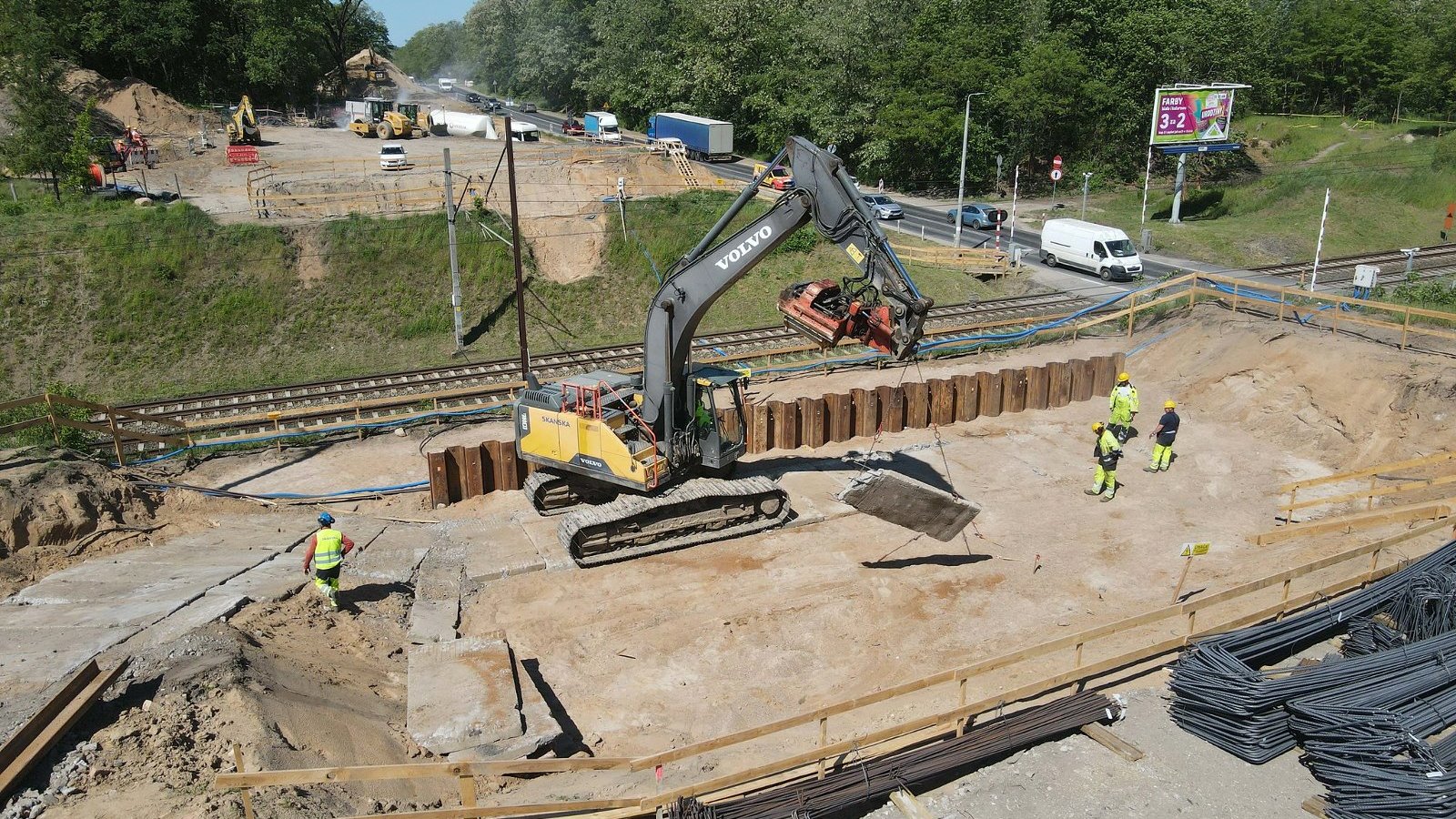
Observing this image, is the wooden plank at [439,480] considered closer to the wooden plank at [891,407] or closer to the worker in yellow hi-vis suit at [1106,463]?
the wooden plank at [891,407]

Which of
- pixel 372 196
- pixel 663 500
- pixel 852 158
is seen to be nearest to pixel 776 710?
pixel 663 500

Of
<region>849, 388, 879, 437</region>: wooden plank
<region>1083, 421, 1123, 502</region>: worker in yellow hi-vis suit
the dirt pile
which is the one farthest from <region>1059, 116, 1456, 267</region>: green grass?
the dirt pile

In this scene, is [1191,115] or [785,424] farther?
[1191,115]

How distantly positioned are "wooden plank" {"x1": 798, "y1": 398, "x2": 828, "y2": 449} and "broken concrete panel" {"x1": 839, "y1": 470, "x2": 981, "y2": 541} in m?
5.83

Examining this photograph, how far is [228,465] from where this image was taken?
63.5 ft

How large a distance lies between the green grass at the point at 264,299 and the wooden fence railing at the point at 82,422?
679cm

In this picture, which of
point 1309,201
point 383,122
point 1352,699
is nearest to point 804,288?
point 1352,699

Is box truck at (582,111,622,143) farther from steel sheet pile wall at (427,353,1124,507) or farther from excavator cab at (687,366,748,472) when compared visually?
excavator cab at (687,366,748,472)

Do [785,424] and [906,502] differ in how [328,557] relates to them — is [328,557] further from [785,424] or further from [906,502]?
[785,424]

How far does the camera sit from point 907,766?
9484 mm

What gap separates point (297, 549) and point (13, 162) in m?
24.8

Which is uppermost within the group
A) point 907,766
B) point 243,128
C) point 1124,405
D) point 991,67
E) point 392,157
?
point 991,67

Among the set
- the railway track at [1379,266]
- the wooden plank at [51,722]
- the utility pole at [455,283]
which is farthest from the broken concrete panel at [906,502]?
the railway track at [1379,266]

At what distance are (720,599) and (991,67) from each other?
142 ft
